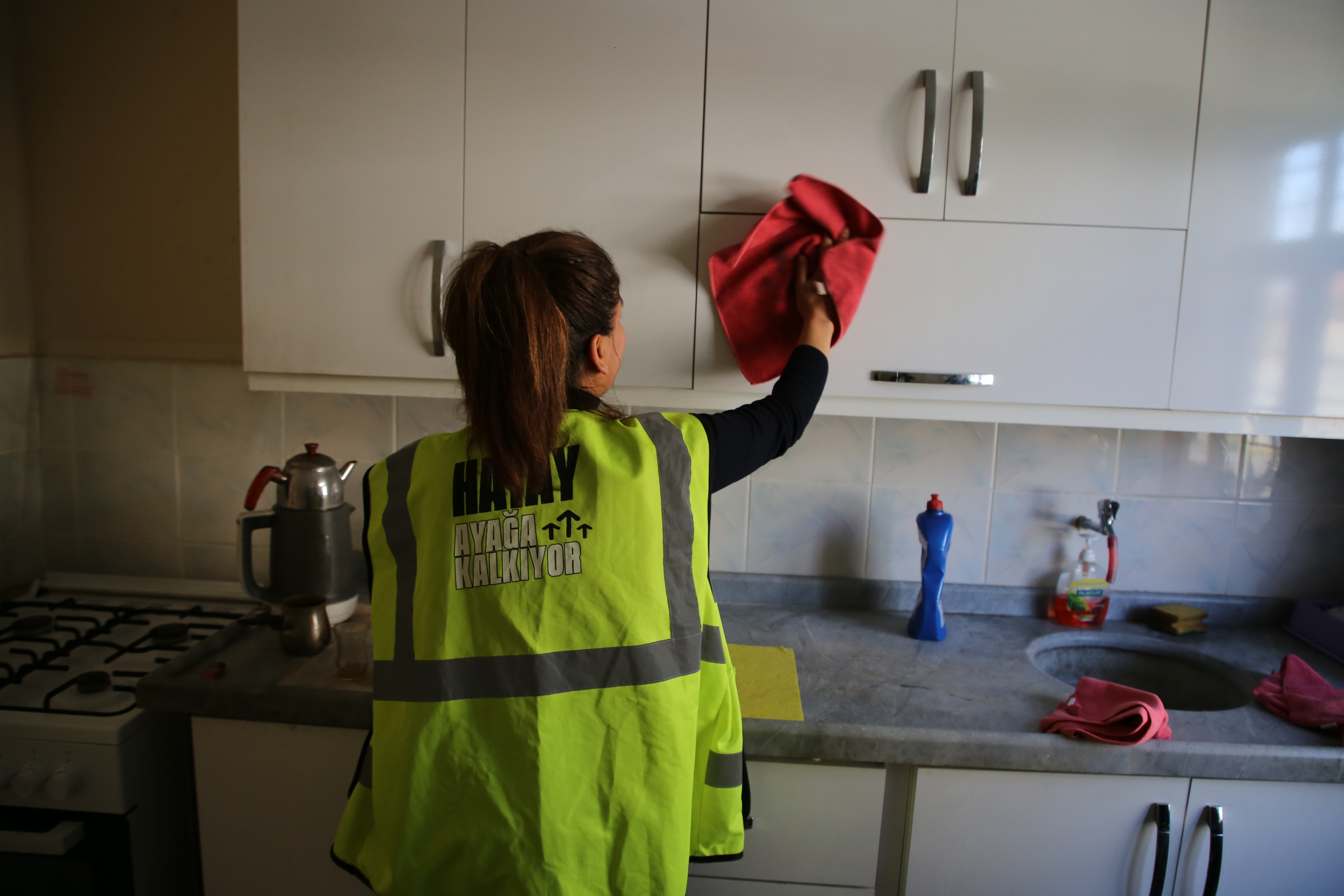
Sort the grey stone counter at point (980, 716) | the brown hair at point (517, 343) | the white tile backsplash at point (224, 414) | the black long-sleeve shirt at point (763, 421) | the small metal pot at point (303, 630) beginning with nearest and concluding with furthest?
the brown hair at point (517, 343) < the black long-sleeve shirt at point (763, 421) < the grey stone counter at point (980, 716) < the small metal pot at point (303, 630) < the white tile backsplash at point (224, 414)

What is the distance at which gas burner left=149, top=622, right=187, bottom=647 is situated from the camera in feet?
4.89

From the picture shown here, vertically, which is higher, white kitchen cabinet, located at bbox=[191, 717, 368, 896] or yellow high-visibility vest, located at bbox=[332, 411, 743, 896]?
yellow high-visibility vest, located at bbox=[332, 411, 743, 896]

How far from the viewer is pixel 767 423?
1.04 metres

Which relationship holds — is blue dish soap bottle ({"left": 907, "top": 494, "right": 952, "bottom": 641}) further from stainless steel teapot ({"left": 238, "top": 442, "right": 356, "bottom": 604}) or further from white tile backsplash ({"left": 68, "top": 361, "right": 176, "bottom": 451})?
white tile backsplash ({"left": 68, "top": 361, "right": 176, "bottom": 451})

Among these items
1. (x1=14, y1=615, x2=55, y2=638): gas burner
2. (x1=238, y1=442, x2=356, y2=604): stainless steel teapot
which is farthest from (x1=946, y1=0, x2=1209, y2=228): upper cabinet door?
(x1=14, y1=615, x2=55, y2=638): gas burner

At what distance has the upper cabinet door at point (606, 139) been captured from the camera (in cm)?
126

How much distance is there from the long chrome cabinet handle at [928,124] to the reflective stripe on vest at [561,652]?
2.15 feet

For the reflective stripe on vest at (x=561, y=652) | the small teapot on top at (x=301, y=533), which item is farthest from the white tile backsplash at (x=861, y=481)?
the reflective stripe on vest at (x=561, y=652)

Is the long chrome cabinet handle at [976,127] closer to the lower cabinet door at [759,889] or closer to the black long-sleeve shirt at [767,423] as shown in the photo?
→ the black long-sleeve shirt at [767,423]

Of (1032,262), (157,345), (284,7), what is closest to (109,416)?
(157,345)

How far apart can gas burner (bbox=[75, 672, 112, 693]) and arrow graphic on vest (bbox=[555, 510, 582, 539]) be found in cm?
100

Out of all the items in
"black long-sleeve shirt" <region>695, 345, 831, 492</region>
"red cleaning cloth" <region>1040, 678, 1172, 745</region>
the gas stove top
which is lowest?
the gas stove top

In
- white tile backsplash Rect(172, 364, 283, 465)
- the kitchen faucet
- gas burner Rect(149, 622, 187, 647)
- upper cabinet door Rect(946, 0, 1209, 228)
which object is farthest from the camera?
white tile backsplash Rect(172, 364, 283, 465)

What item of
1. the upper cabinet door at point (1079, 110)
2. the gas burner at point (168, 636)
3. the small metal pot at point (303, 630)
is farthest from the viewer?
the gas burner at point (168, 636)
